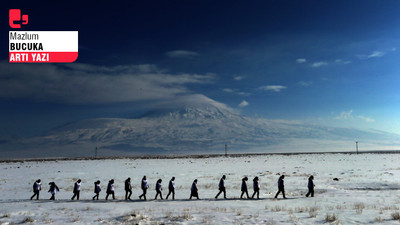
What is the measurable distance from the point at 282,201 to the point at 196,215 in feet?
26.2

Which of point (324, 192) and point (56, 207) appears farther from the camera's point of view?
point (324, 192)

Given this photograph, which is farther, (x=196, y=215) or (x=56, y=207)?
(x=56, y=207)

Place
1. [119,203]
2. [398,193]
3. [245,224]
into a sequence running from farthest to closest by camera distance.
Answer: [398,193] → [119,203] → [245,224]

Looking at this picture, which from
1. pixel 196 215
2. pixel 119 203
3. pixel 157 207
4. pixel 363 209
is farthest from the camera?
pixel 119 203

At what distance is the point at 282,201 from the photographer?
23094mm

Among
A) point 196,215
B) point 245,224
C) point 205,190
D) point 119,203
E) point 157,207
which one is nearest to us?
point 245,224

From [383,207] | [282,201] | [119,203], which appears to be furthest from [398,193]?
[119,203]

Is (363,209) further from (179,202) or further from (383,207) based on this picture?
(179,202)

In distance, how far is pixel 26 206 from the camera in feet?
70.0

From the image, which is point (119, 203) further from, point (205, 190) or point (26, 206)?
point (205, 190)

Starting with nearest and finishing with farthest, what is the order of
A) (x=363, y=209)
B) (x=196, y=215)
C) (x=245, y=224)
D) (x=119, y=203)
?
(x=245, y=224) < (x=196, y=215) < (x=363, y=209) < (x=119, y=203)

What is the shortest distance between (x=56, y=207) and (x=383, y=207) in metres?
20.6

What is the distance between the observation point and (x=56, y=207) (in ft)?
68.6

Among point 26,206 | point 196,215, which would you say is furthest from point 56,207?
point 196,215
